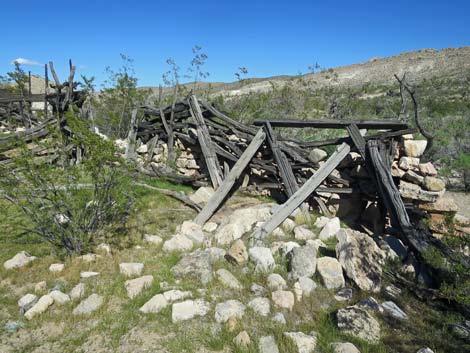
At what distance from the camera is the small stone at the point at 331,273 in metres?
3.64

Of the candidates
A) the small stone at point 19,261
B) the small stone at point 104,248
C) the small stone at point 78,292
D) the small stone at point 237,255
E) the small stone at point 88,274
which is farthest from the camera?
the small stone at point 104,248

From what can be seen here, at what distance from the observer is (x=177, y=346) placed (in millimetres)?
2707

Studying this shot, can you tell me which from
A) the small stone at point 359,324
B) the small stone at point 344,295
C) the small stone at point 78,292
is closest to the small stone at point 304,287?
the small stone at point 344,295

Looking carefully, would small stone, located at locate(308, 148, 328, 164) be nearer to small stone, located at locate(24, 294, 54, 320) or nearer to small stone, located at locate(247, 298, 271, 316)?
small stone, located at locate(247, 298, 271, 316)

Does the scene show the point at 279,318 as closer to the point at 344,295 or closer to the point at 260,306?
the point at 260,306

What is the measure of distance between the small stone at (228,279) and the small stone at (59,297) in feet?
5.57

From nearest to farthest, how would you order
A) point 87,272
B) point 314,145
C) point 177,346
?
point 177,346
point 87,272
point 314,145

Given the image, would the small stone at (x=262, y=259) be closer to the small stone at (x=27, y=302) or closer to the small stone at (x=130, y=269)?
the small stone at (x=130, y=269)

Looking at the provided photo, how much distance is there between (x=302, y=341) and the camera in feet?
8.89

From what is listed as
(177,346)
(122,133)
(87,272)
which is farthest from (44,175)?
(122,133)

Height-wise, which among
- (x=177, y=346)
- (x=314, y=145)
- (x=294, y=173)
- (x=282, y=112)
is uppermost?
(x=282, y=112)

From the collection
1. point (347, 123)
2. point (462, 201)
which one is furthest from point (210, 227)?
point (462, 201)

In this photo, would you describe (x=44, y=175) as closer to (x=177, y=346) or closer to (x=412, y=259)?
(x=177, y=346)

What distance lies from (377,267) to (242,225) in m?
2.22
